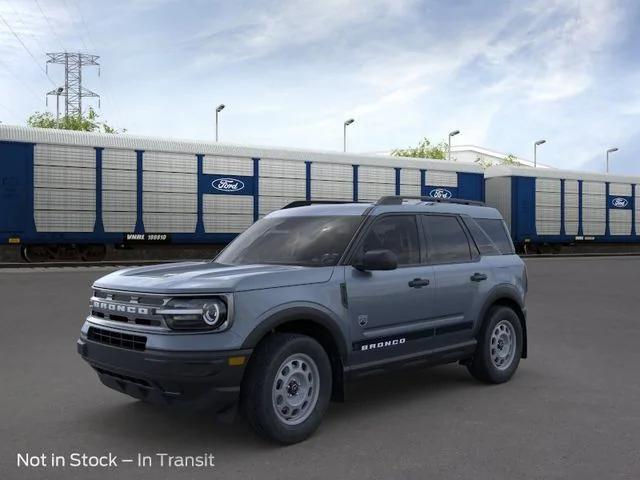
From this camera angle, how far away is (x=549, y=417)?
17.1ft

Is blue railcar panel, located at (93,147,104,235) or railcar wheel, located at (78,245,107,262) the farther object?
railcar wheel, located at (78,245,107,262)

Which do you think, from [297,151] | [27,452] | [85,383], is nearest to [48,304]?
[85,383]

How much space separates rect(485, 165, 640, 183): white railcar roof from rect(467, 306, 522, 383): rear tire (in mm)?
26206

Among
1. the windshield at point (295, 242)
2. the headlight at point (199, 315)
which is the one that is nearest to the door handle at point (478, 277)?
the windshield at point (295, 242)

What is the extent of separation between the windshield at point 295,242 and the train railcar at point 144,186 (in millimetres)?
17534

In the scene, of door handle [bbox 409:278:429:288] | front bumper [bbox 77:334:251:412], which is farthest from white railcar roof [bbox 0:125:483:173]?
front bumper [bbox 77:334:251:412]

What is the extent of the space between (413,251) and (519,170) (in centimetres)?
2783

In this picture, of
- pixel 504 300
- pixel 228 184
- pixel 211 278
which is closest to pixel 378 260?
pixel 211 278

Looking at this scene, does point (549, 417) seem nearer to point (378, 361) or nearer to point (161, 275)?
point (378, 361)

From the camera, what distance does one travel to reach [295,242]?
17.9 ft

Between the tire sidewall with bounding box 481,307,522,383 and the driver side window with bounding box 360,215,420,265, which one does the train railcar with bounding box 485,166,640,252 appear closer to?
the tire sidewall with bounding box 481,307,522,383

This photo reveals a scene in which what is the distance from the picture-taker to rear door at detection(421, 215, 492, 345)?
5.76 m

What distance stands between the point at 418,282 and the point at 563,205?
98.7 feet

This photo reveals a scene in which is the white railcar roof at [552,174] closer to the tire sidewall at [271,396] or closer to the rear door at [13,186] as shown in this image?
the rear door at [13,186]
